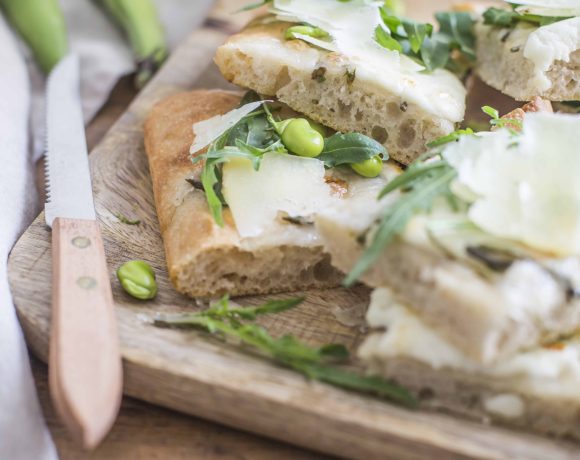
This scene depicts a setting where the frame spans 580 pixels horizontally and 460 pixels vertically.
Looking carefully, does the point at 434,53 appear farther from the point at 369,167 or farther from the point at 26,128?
the point at 26,128

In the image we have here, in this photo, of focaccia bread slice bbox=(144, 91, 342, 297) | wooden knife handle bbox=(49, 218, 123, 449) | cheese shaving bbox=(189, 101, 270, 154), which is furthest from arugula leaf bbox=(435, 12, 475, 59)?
wooden knife handle bbox=(49, 218, 123, 449)

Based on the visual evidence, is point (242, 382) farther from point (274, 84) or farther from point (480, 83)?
point (480, 83)

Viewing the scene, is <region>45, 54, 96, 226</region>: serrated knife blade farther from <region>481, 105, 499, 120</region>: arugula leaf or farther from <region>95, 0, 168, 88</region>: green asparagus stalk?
<region>481, 105, 499, 120</region>: arugula leaf

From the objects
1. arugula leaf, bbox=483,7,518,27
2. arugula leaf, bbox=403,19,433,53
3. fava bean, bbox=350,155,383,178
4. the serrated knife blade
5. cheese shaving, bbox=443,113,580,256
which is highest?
cheese shaving, bbox=443,113,580,256

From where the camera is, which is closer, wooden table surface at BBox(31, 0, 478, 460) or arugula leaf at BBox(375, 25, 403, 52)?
wooden table surface at BBox(31, 0, 478, 460)

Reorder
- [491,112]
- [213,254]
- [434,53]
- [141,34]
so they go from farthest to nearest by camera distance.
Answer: [141,34] → [434,53] → [491,112] → [213,254]

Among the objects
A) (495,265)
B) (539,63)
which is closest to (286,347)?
(495,265)

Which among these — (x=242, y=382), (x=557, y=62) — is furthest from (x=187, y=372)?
(x=557, y=62)
